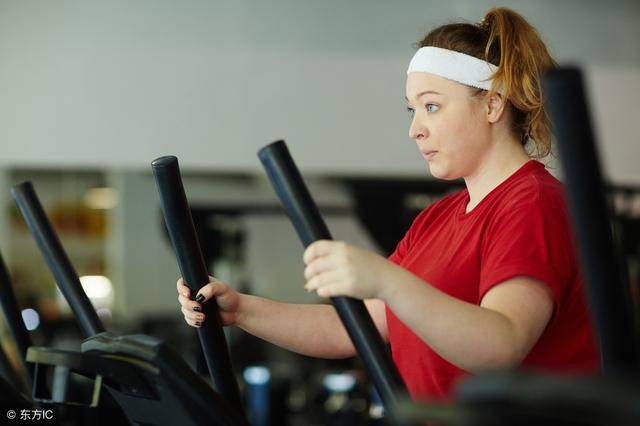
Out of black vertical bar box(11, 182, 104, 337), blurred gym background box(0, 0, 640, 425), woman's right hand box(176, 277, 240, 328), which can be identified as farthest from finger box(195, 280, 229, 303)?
blurred gym background box(0, 0, 640, 425)

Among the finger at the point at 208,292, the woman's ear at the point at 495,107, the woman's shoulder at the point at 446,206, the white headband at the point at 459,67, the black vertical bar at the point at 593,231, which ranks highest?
the white headband at the point at 459,67

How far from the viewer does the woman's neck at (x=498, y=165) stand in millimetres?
1514

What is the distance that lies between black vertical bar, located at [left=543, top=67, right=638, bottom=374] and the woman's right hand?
0.72 meters

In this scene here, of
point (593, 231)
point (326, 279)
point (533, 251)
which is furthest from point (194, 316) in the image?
point (593, 231)

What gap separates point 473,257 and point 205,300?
1.34 feet

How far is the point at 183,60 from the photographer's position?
244 inches

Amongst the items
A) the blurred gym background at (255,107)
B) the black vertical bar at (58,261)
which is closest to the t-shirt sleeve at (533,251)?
the black vertical bar at (58,261)

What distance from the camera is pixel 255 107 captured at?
6.24 metres

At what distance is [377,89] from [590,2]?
5.82ft

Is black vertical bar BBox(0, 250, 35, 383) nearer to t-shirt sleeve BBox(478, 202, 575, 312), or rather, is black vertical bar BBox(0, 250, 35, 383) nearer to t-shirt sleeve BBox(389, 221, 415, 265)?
t-shirt sleeve BBox(389, 221, 415, 265)

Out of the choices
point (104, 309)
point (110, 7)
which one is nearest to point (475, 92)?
point (110, 7)

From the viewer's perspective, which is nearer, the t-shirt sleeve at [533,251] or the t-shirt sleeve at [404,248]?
the t-shirt sleeve at [533,251]

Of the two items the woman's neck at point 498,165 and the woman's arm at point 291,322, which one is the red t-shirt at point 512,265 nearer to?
the woman's neck at point 498,165

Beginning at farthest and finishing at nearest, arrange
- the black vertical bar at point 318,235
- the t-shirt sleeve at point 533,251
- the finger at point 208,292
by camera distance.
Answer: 1. the finger at point 208,292
2. the t-shirt sleeve at point 533,251
3. the black vertical bar at point 318,235
